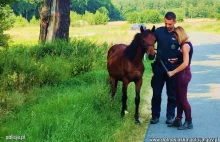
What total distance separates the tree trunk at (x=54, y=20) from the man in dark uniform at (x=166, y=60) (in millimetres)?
8961

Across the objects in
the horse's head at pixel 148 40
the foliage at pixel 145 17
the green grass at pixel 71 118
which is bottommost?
the foliage at pixel 145 17

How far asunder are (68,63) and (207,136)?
23.5 ft

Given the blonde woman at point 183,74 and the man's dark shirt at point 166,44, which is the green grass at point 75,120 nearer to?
the blonde woman at point 183,74

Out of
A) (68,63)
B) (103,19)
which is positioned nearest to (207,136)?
(68,63)

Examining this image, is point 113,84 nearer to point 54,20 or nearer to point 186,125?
point 186,125

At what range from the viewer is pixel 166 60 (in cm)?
764

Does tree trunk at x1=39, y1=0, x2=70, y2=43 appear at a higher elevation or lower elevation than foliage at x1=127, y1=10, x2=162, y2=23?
higher

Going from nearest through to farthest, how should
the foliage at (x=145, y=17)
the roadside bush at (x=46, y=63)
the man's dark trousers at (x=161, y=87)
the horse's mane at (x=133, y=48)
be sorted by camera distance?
the horse's mane at (x=133, y=48) → the man's dark trousers at (x=161, y=87) → the roadside bush at (x=46, y=63) → the foliage at (x=145, y=17)

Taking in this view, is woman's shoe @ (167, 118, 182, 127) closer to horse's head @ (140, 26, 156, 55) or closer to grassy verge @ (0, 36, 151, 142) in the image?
grassy verge @ (0, 36, 151, 142)

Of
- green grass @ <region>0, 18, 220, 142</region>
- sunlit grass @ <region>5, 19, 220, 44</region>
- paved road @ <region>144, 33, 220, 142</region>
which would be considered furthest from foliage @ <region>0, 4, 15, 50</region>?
paved road @ <region>144, 33, 220, 142</region>

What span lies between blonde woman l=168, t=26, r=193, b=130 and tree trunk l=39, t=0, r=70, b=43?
939cm

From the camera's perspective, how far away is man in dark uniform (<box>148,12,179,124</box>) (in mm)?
7523

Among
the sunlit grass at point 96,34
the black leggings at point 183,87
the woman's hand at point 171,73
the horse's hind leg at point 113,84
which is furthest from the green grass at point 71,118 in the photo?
the sunlit grass at point 96,34

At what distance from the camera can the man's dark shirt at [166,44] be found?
24.7 ft
